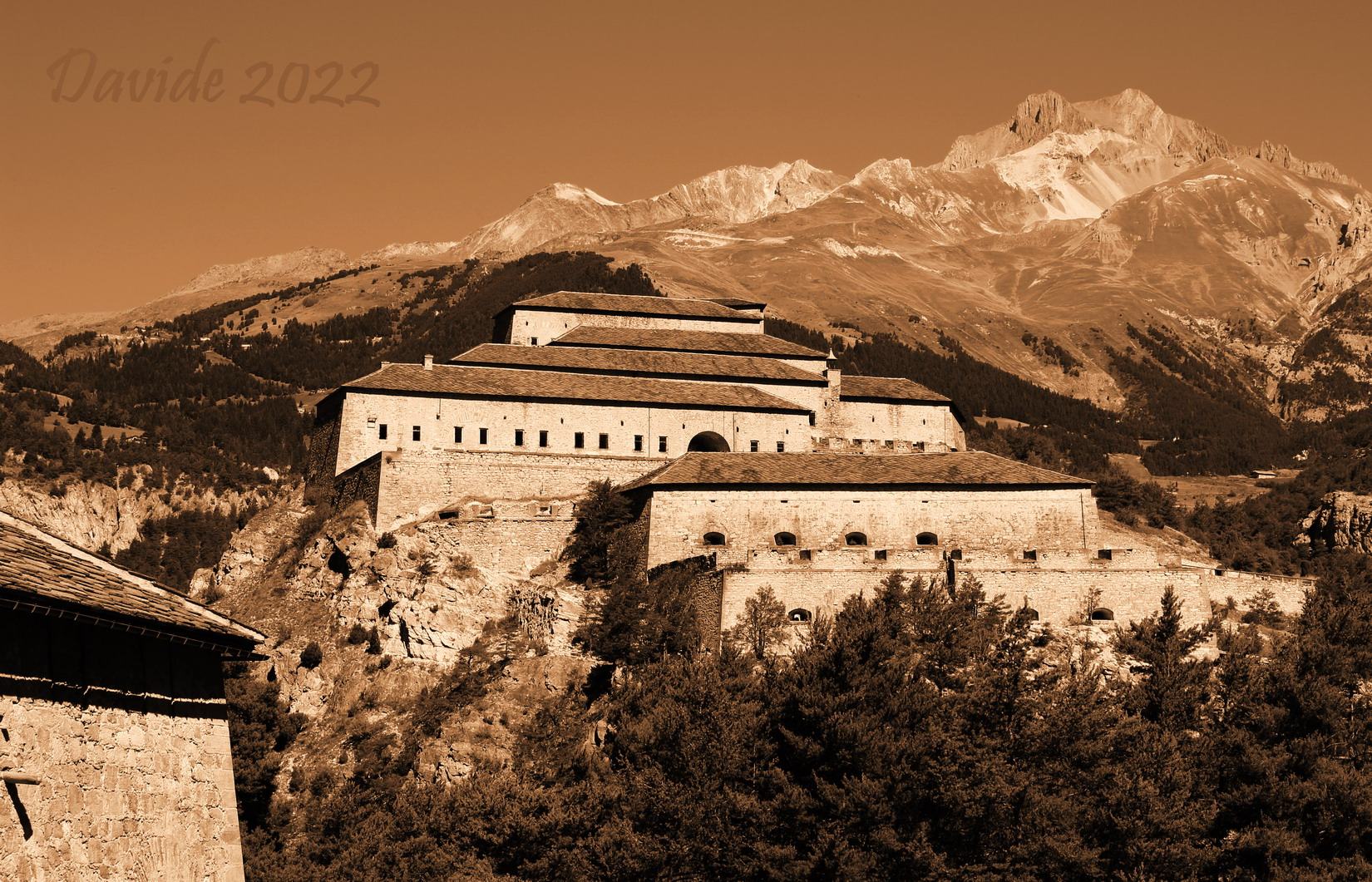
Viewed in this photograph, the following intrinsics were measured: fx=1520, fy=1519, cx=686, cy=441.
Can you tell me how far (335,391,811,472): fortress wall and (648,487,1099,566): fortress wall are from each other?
8721 millimetres

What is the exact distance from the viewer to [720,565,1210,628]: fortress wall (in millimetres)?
53812

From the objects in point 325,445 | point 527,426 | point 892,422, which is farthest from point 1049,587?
point 325,445

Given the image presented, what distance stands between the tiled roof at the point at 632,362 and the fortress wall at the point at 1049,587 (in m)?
22.5

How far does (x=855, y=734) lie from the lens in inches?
1608

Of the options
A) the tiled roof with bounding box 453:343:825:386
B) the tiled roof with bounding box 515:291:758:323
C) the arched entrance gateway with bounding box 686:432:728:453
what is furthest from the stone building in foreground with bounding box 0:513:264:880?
the tiled roof with bounding box 515:291:758:323

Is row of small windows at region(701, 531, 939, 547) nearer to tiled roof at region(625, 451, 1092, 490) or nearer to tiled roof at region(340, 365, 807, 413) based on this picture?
tiled roof at region(625, 451, 1092, 490)

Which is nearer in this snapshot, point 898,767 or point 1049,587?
point 898,767

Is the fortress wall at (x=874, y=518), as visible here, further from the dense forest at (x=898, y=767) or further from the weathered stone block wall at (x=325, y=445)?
the weathered stone block wall at (x=325, y=445)

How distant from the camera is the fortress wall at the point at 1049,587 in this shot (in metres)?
53.8

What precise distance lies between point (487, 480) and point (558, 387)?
20.9ft

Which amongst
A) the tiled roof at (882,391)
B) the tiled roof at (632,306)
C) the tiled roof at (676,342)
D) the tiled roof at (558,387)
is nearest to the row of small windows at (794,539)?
the tiled roof at (558,387)

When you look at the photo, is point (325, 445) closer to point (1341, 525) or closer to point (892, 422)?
point (892, 422)

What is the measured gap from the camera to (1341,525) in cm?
9962

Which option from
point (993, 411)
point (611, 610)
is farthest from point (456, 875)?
point (993, 411)
